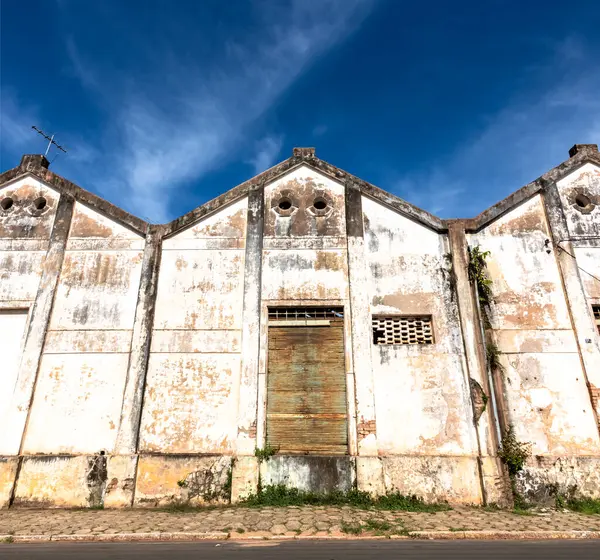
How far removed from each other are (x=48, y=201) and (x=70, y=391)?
495 cm

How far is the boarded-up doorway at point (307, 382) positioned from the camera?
9.34 metres

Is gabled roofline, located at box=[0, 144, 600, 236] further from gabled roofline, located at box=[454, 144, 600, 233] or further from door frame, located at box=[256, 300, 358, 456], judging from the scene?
door frame, located at box=[256, 300, 358, 456]

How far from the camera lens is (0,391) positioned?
32.1 feet

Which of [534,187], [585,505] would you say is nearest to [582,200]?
[534,187]

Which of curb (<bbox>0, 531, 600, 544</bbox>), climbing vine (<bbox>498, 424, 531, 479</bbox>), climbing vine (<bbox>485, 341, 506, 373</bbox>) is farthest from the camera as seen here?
climbing vine (<bbox>485, 341, 506, 373</bbox>)

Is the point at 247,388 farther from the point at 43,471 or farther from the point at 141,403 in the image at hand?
the point at 43,471

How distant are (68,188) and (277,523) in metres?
9.28

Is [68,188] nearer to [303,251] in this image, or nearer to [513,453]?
[303,251]

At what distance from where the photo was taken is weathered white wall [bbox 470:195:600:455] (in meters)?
9.32

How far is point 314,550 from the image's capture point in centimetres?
622

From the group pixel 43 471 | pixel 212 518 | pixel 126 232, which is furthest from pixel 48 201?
pixel 212 518

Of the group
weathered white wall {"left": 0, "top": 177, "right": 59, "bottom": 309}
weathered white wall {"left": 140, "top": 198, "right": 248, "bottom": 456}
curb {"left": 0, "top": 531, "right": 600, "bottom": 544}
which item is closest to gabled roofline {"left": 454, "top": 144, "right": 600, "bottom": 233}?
weathered white wall {"left": 140, "top": 198, "right": 248, "bottom": 456}

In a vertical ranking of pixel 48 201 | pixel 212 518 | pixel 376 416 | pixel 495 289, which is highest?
pixel 48 201

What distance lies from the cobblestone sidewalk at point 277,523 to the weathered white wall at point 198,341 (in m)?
1.47
